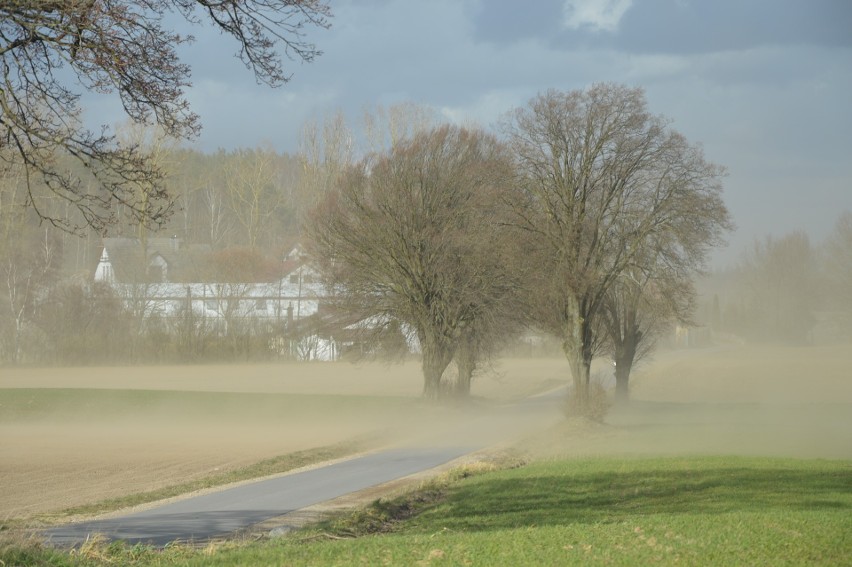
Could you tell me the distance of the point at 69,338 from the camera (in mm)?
74250

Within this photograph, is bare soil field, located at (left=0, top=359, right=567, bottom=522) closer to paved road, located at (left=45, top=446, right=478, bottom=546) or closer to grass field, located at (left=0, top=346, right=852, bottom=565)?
grass field, located at (left=0, top=346, right=852, bottom=565)

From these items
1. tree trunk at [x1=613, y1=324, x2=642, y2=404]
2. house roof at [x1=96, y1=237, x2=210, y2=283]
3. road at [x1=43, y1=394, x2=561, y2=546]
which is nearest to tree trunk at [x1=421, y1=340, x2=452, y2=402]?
tree trunk at [x1=613, y1=324, x2=642, y2=404]

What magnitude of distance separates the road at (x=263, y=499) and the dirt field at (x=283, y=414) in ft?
10.2

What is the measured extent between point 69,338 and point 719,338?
94265 mm

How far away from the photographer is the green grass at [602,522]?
9117 mm

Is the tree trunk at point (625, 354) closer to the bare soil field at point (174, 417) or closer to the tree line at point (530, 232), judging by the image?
the tree line at point (530, 232)

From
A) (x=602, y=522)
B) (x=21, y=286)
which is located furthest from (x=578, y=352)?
(x=21, y=286)

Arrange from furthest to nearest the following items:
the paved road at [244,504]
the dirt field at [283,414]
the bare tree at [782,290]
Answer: the bare tree at [782,290]
the dirt field at [283,414]
the paved road at [244,504]

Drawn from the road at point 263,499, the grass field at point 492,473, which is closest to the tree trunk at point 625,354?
the grass field at point 492,473

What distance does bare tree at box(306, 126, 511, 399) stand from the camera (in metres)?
41.2

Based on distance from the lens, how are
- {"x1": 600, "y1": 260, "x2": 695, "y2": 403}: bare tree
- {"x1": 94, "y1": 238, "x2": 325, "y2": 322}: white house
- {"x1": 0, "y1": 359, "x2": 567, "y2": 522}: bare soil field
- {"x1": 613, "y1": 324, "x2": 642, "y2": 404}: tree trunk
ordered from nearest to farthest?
1. {"x1": 0, "y1": 359, "x2": 567, "y2": 522}: bare soil field
2. {"x1": 600, "y1": 260, "x2": 695, "y2": 403}: bare tree
3. {"x1": 613, "y1": 324, "x2": 642, "y2": 404}: tree trunk
4. {"x1": 94, "y1": 238, "x2": 325, "y2": 322}: white house

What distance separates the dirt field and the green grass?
779cm

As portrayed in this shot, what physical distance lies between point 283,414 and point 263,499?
28316 millimetres

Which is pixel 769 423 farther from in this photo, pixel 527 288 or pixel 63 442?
pixel 63 442
